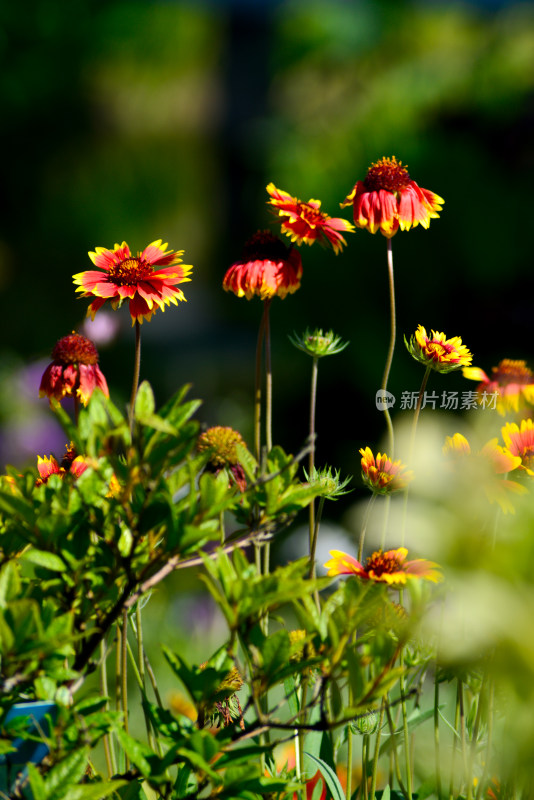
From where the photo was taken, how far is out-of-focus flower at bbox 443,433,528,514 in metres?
0.35

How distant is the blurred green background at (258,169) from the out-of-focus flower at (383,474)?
3.15ft

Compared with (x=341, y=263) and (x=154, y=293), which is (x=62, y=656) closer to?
(x=154, y=293)

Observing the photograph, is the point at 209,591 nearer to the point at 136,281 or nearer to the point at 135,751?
the point at 135,751

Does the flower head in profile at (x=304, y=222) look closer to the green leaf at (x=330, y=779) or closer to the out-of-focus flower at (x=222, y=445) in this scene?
the out-of-focus flower at (x=222, y=445)

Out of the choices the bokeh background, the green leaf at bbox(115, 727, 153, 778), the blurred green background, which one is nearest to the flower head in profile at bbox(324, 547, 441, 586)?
the green leaf at bbox(115, 727, 153, 778)

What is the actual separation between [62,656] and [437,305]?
269cm

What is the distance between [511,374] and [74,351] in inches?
9.9

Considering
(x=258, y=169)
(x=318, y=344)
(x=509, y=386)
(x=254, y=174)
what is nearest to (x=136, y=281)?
(x=318, y=344)

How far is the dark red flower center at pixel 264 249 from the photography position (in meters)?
0.44

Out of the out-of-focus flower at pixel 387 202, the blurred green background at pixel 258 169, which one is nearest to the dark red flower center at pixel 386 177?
the out-of-focus flower at pixel 387 202

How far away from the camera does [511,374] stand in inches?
19.1

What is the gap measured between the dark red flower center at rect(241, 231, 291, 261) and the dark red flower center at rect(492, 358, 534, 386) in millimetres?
144

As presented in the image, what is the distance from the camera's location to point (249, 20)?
5230 millimetres

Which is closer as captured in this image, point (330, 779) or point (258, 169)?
point (330, 779)
